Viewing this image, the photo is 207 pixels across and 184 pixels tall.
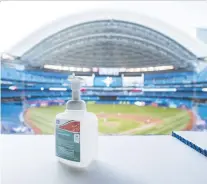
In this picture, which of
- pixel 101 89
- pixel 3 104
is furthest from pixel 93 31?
pixel 3 104

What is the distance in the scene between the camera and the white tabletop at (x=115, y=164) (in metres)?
0.42

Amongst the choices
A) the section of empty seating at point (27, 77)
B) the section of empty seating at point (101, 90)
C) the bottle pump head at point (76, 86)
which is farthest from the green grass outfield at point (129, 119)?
the bottle pump head at point (76, 86)

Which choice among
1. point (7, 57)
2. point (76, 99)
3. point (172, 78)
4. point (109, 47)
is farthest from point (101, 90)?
point (76, 99)

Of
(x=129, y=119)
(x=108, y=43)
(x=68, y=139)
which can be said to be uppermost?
(x=108, y=43)

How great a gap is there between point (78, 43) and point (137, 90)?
0.48m

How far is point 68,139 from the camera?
467 millimetres

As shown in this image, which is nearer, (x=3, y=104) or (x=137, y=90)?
(x=137, y=90)

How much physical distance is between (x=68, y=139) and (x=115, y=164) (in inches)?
4.8

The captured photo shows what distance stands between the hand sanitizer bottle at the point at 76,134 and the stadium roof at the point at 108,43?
85cm

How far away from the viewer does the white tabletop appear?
42 cm

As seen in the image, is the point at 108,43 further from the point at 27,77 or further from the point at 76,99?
the point at 76,99

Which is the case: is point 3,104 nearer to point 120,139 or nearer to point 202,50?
point 120,139

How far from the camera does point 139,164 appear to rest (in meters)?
0.50

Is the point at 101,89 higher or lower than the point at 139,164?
higher
